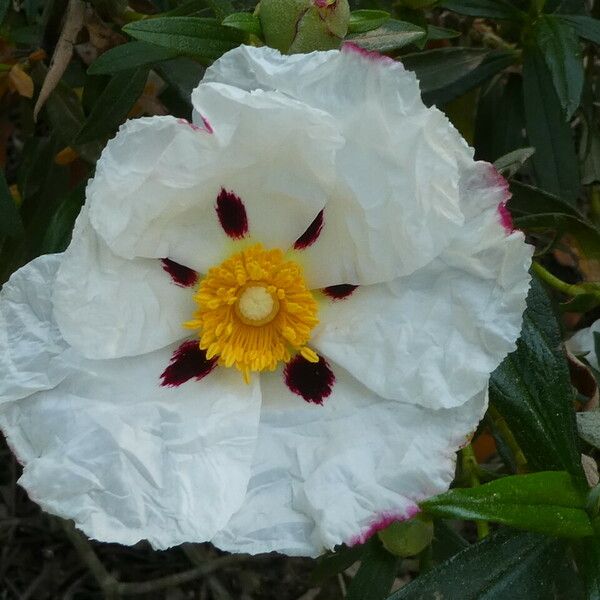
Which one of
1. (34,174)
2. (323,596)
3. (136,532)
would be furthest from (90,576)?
(136,532)

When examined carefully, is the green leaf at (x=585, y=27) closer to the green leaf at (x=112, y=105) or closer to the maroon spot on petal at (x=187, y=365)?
the green leaf at (x=112, y=105)

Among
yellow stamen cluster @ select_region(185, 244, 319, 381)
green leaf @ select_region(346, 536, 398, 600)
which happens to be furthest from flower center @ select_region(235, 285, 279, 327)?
green leaf @ select_region(346, 536, 398, 600)

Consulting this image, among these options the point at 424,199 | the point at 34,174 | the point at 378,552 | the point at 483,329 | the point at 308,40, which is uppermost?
the point at 308,40

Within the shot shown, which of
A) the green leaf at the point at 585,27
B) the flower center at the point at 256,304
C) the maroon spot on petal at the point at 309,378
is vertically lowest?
the maroon spot on petal at the point at 309,378

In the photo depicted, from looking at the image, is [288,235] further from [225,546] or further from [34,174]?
[34,174]

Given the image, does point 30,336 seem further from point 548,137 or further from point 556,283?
point 548,137

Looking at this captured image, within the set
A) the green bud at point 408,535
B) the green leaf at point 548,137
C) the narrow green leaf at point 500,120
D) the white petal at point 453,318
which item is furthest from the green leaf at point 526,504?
the narrow green leaf at point 500,120

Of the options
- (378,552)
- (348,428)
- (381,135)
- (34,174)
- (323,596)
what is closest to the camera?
(381,135)
